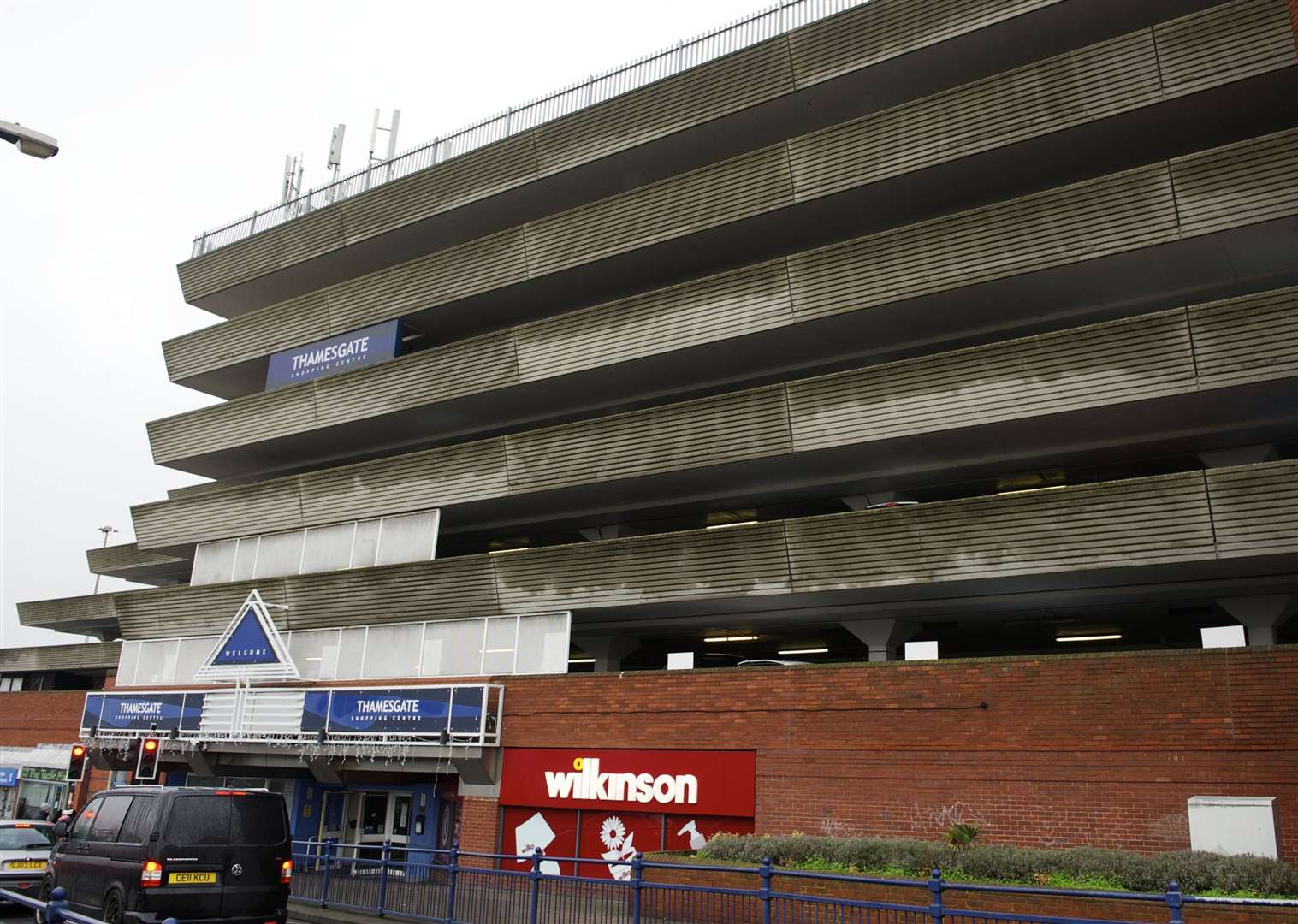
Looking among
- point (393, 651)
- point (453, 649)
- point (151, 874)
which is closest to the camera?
point (151, 874)

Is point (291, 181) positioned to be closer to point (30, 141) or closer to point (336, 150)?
point (336, 150)

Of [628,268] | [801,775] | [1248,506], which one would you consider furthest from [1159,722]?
[628,268]

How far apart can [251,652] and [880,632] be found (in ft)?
56.6

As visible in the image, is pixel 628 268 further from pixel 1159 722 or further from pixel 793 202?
pixel 1159 722

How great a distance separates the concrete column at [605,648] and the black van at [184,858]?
14.8m

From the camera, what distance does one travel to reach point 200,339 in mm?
37094

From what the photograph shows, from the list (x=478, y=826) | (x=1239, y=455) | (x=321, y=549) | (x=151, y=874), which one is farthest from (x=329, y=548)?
(x=1239, y=455)

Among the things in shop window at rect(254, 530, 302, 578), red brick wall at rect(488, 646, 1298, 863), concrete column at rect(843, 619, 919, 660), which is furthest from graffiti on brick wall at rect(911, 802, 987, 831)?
shop window at rect(254, 530, 302, 578)

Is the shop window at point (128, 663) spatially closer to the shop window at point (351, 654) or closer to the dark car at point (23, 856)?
the shop window at point (351, 654)

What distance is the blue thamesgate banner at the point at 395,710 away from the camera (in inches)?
973

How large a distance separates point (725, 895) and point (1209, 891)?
18.9ft

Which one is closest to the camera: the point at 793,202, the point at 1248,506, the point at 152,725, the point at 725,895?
the point at 725,895

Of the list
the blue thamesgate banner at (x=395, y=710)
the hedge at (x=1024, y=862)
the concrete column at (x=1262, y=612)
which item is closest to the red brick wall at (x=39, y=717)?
the blue thamesgate banner at (x=395, y=710)

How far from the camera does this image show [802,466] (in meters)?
24.7
